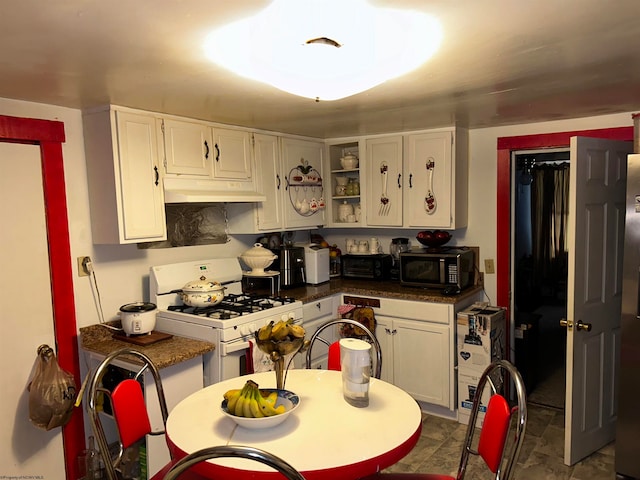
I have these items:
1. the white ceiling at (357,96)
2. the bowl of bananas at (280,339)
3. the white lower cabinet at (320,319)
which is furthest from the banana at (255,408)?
the white lower cabinet at (320,319)

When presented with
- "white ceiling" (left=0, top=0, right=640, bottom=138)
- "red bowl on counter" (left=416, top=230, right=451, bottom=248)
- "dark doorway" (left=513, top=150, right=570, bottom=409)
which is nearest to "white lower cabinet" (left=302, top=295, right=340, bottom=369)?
"red bowl on counter" (left=416, top=230, right=451, bottom=248)

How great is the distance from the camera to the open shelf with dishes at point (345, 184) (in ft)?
13.1

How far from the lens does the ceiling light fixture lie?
138 cm

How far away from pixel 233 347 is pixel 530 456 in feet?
6.19

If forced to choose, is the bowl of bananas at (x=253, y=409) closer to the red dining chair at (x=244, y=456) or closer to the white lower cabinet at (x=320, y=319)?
the red dining chair at (x=244, y=456)

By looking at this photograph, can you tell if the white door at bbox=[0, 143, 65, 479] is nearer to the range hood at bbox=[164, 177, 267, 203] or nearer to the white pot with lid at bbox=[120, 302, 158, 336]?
the white pot with lid at bbox=[120, 302, 158, 336]

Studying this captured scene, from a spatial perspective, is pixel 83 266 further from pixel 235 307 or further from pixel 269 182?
pixel 269 182

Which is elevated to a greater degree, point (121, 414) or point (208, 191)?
point (208, 191)

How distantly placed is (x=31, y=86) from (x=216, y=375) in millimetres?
1700

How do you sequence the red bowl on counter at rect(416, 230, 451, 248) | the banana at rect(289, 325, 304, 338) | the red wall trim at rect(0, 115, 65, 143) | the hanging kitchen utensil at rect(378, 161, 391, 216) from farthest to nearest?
the hanging kitchen utensil at rect(378, 161, 391, 216) → the red bowl on counter at rect(416, 230, 451, 248) → the red wall trim at rect(0, 115, 65, 143) → the banana at rect(289, 325, 304, 338)

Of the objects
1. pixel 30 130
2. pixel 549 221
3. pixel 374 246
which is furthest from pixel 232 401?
pixel 549 221

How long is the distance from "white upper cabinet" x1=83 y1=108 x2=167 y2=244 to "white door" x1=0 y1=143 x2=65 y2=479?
0.89 feet

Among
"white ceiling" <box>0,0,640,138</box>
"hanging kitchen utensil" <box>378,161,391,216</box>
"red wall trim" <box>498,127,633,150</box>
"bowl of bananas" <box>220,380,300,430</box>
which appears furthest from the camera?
"hanging kitchen utensil" <box>378,161,391,216</box>

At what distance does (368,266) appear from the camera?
3.94m
